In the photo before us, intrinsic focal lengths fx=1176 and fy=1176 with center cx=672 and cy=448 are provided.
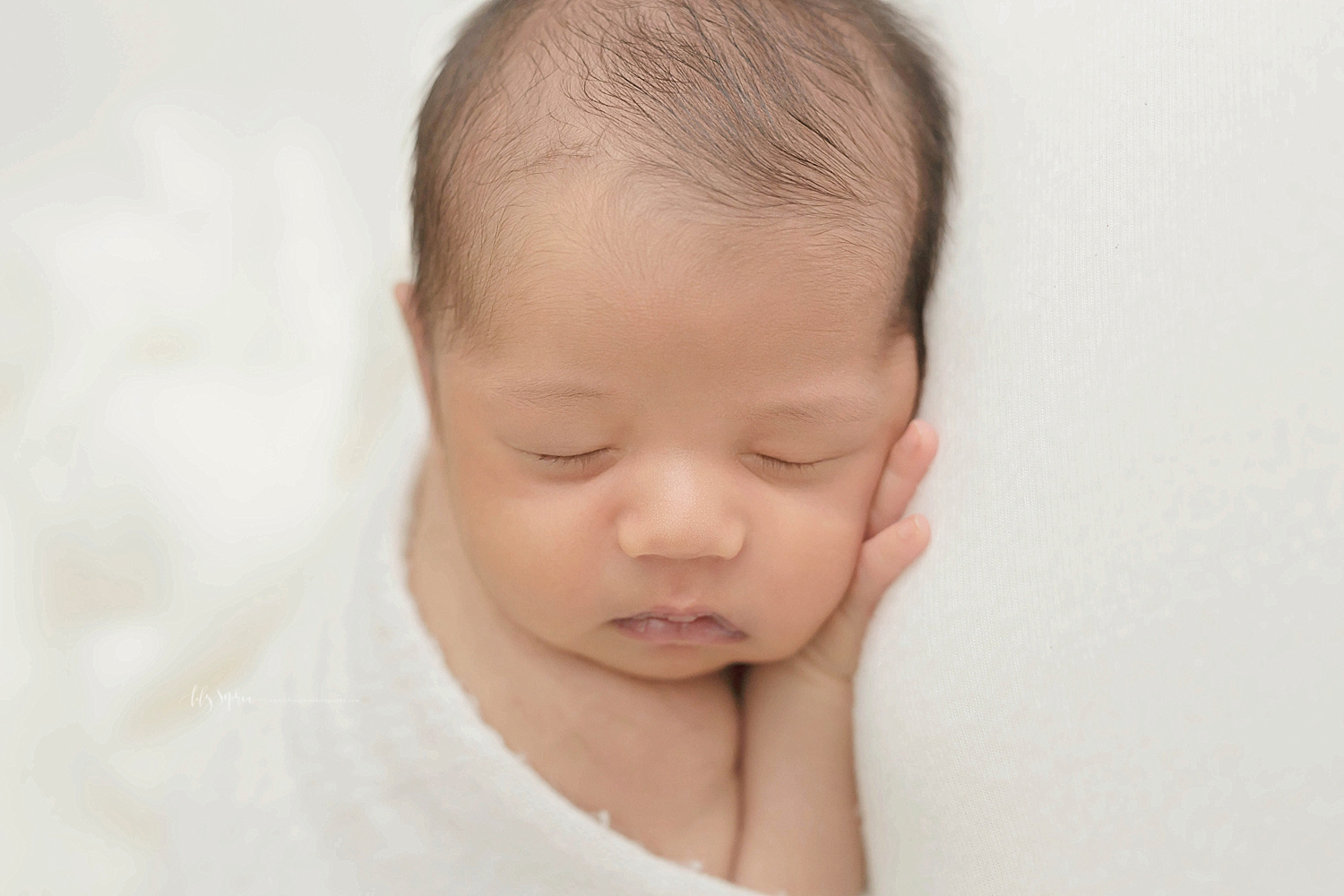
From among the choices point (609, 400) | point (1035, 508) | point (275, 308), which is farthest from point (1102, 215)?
point (275, 308)

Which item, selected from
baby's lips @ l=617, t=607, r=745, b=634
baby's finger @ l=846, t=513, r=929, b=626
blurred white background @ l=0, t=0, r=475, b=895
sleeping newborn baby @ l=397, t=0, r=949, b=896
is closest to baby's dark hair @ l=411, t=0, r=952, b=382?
sleeping newborn baby @ l=397, t=0, r=949, b=896

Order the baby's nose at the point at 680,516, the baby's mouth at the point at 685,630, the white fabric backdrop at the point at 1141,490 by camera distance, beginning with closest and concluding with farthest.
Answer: the white fabric backdrop at the point at 1141,490, the baby's nose at the point at 680,516, the baby's mouth at the point at 685,630

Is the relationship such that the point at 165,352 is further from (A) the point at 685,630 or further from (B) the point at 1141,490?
(B) the point at 1141,490

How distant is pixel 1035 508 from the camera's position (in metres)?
0.95

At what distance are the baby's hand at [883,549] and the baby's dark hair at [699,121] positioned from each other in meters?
0.09

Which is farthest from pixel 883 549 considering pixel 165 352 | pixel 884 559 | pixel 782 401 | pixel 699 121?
pixel 165 352

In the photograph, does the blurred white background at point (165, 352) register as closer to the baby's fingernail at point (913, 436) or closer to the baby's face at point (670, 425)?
the baby's face at point (670, 425)

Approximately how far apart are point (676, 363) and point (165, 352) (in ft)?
4.08

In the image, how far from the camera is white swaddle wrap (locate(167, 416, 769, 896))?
1.17 metres

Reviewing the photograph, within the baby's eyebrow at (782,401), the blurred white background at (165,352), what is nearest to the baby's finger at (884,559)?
the baby's eyebrow at (782,401)

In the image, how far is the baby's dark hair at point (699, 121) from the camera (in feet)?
3.12

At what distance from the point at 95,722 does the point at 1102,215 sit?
1.44 metres

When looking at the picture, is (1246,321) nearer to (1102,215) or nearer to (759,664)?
(1102,215)

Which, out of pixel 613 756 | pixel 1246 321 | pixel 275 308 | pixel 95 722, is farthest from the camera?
pixel 275 308
